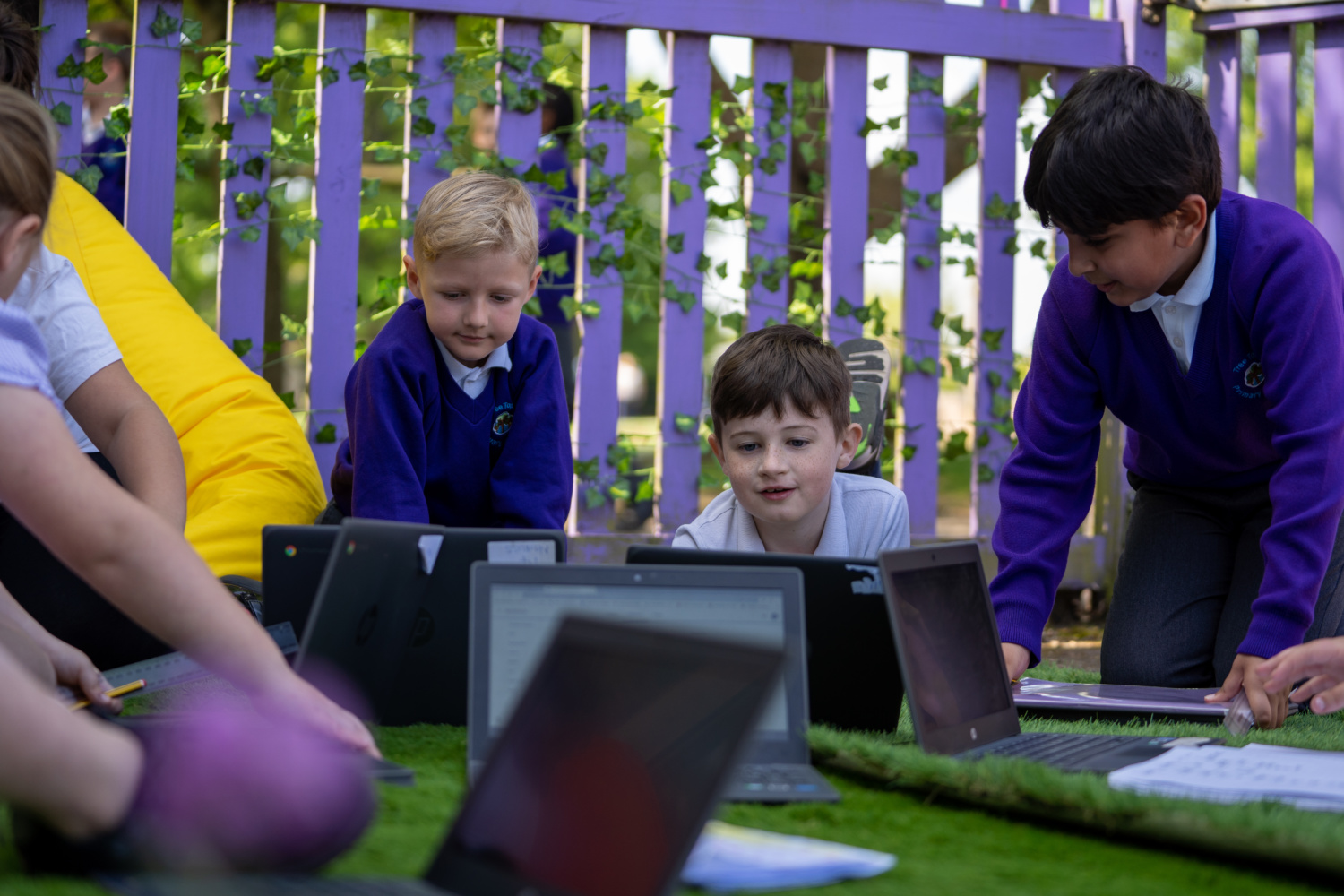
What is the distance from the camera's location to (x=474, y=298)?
2268 millimetres

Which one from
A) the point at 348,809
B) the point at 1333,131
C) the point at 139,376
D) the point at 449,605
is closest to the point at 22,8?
the point at 139,376

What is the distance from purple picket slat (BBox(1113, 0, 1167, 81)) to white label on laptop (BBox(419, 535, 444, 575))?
2823mm

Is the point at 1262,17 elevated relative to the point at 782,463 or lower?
elevated

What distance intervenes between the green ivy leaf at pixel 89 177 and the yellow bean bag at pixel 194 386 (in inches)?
3.2

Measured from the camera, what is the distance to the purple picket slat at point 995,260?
11.3 feet

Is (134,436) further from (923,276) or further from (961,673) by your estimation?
(923,276)

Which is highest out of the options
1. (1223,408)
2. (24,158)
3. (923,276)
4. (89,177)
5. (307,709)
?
(89,177)

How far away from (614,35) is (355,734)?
2.42m

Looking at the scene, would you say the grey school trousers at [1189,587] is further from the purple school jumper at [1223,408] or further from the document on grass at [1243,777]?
the document on grass at [1243,777]

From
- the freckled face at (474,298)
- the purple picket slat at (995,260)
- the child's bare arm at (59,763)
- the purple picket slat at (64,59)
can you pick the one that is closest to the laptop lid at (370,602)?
the child's bare arm at (59,763)

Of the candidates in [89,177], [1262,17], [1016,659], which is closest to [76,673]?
[1016,659]

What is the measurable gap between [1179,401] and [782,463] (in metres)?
0.77

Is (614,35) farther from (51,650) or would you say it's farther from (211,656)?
(211,656)

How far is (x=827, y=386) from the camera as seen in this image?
7.32ft
